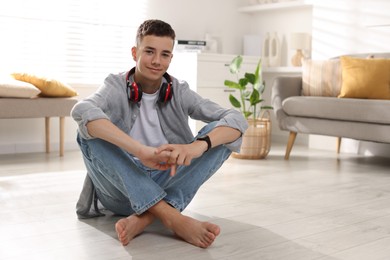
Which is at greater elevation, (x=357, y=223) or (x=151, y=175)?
(x=151, y=175)

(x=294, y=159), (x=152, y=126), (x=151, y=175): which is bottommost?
(x=294, y=159)

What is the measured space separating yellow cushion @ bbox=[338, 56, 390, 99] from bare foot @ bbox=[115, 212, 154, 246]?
7.99 ft

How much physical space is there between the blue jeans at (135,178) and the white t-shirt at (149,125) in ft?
0.37

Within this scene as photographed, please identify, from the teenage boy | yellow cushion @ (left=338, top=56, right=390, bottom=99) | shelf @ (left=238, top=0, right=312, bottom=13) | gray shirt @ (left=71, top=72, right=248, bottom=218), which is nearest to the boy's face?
the teenage boy

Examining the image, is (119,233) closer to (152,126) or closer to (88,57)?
(152,126)

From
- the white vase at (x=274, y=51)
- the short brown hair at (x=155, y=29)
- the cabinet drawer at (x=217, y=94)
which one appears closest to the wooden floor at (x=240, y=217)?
the short brown hair at (x=155, y=29)

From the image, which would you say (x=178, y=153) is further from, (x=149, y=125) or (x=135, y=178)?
(x=149, y=125)

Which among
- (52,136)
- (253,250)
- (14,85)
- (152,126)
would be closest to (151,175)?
(152,126)

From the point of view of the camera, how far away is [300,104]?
13.0ft

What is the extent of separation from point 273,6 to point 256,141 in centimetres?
182

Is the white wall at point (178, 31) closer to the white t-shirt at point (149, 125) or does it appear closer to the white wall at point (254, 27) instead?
the white wall at point (254, 27)

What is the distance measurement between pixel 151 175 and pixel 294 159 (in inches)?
90.1

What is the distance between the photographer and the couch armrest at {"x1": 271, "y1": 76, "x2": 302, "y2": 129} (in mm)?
4137

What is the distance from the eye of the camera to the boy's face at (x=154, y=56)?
1.92 meters
